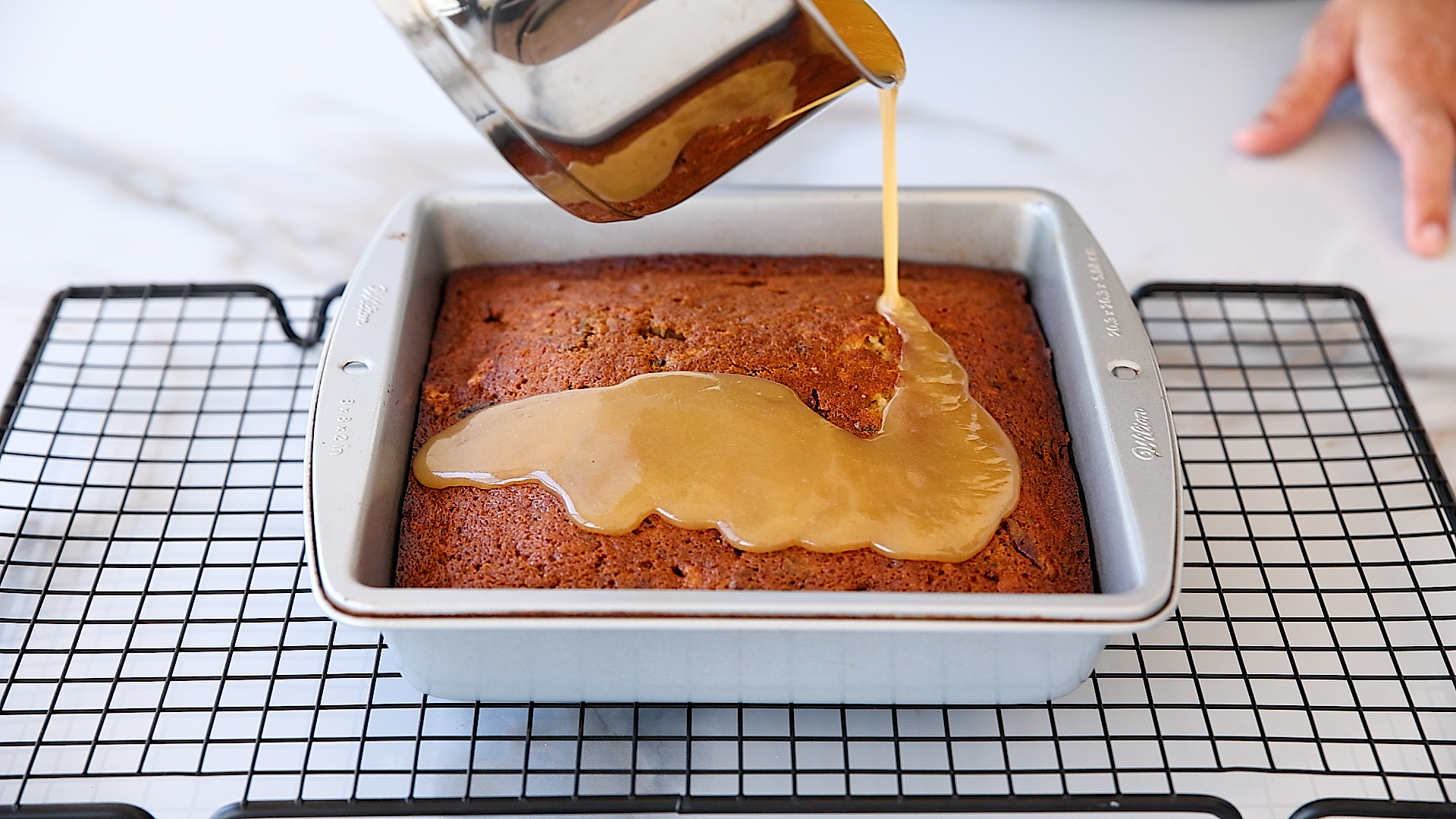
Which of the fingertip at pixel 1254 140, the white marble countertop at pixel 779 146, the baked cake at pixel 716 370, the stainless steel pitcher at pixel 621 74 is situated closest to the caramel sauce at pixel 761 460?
the baked cake at pixel 716 370

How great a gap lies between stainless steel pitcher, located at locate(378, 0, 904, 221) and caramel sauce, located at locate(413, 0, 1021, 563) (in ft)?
0.39

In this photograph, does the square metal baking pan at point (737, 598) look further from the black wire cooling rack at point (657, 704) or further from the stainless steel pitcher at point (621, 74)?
the stainless steel pitcher at point (621, 74)

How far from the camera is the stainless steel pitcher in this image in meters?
0.90

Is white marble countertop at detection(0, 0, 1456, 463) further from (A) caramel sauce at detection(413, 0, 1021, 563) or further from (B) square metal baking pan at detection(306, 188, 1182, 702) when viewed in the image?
(A) caramel sauce at detection(413, 0, 1021, 563)

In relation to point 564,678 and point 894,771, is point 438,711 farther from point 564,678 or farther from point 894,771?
point 894,771

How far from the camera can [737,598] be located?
0.98 metres

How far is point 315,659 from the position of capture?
119 centimetres

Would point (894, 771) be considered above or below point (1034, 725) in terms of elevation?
above

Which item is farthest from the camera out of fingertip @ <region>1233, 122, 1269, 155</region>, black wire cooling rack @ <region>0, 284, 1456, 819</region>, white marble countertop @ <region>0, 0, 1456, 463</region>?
fingertip @ <region>1233, 122, 1269, 155</region>

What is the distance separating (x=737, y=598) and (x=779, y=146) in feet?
3.70

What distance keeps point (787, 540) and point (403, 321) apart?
495 millimetres

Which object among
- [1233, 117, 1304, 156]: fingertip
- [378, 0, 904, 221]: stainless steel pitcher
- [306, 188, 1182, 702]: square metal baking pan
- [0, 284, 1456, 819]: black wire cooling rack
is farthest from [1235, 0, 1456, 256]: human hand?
[378, 0, 904, 221]: stainless steel pitcher

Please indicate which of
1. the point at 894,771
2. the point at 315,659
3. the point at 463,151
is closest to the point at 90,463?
the point at 315,659

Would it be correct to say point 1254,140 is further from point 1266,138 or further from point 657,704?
point 657,704
